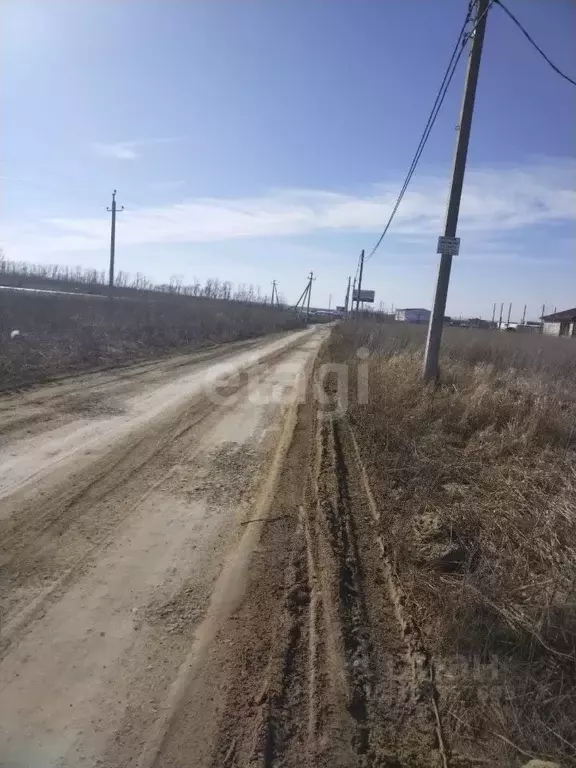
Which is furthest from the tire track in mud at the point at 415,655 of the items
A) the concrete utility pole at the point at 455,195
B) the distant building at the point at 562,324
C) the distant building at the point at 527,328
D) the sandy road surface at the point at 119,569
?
the distant building at the point at 562,324

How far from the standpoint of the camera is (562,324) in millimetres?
46844

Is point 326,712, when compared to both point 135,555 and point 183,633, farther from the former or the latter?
point 135,555

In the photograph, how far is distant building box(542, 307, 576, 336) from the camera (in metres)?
43.2

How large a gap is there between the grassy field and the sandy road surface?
389 cm

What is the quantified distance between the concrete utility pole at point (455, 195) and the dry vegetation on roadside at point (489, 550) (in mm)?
1737

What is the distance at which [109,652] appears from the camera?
280 centimetres

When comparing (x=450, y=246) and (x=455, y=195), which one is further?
(x=455, y=195)

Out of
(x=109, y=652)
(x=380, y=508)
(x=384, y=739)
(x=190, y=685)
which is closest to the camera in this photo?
(x=384, y=739)

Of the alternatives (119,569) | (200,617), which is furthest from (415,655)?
(119,569)

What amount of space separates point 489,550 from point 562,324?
49205 mm

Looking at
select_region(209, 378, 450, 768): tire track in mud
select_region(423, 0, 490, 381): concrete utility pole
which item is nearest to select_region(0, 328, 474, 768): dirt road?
select_region(209, 378, 450, 768): tire track in mud

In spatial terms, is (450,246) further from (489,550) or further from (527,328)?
(527,328)

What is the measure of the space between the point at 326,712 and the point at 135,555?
1.92 metres

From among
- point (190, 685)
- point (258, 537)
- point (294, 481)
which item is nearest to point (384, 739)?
point (190, 685)
